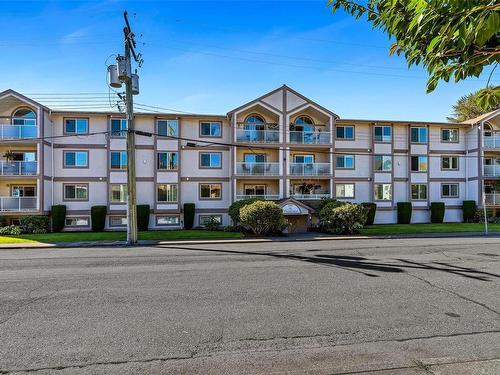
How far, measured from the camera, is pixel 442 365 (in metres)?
4.09

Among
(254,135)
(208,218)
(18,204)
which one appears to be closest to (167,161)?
(208,218)

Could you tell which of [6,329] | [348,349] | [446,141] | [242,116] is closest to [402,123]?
[446,141]

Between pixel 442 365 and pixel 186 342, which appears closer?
pixel 442 365

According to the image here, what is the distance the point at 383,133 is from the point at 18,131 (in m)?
30.1

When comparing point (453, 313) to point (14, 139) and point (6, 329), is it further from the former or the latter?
point (14, 139)

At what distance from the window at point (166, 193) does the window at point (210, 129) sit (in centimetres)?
513

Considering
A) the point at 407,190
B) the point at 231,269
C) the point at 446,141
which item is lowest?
the point at 231,269

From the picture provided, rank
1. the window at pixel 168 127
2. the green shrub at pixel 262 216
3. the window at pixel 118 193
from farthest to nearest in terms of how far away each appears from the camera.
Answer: the window at pixel 168 127
the window at pixel 118 193
the green shrub at pixel 262 216

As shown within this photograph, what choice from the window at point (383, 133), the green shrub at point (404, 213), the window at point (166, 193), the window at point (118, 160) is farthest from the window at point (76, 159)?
the green shrub at point (404, 213)

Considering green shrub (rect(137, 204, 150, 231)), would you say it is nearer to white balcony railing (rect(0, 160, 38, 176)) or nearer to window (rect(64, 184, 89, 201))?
window (rect(64, 184, 89, 201))

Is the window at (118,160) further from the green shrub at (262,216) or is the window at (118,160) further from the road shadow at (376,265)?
the road shadow at (376,265)

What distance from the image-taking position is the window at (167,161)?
28.0m

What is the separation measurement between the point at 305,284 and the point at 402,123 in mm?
26770

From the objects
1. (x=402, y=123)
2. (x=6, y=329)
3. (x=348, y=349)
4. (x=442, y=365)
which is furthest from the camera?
(x=402, y=123)
